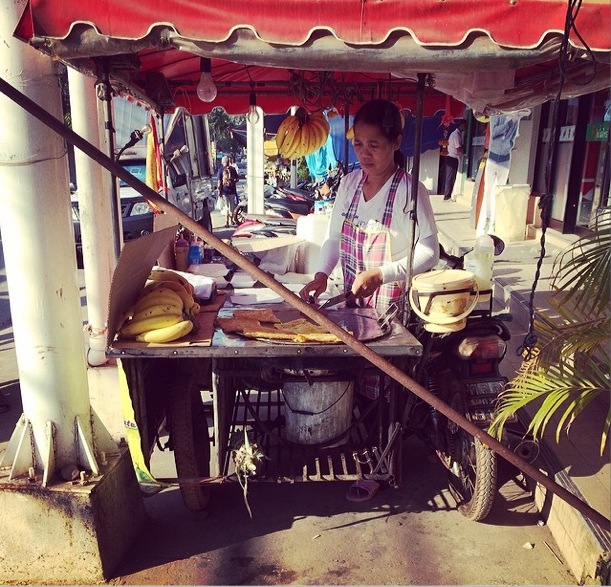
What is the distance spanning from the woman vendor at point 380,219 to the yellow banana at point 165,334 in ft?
2.83

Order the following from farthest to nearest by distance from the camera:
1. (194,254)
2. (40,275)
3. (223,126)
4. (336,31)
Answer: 1. (223,126)
2. (194,254)
3. (40,275)
4. (336,31)

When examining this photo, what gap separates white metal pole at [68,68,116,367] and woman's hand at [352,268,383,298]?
1.95 m

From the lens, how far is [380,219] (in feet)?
10.3

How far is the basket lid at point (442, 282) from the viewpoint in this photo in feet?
8.58

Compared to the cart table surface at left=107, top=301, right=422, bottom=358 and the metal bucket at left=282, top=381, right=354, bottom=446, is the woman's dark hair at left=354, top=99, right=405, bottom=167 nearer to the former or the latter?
the cart table surface at left=107, top=301, right=422, bottom=358

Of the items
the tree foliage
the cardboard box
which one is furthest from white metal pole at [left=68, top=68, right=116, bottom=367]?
the tree foliage

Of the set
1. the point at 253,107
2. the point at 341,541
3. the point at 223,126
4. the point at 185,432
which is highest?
the point at 223,126

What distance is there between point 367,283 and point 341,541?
1451mm

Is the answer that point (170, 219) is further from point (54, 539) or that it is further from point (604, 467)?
point (604, 467)

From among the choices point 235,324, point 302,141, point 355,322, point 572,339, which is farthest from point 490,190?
point 235,324

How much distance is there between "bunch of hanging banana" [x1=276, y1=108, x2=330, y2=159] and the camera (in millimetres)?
5906

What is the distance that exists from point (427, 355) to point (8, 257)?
85.6 inches

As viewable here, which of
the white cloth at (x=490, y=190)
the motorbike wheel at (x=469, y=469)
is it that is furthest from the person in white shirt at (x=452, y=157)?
the motorbike wheel at (x=469, y=469)

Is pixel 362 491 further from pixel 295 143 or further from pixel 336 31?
pixel 295 143
